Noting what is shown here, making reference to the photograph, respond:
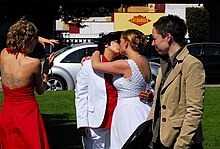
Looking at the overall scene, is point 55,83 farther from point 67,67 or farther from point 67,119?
point 67,119

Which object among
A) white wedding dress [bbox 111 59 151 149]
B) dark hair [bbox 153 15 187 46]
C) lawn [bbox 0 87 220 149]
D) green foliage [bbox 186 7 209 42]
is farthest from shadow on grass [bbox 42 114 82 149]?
green foliage [bbox 186 7 209 42]

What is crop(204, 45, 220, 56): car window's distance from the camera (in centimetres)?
2328

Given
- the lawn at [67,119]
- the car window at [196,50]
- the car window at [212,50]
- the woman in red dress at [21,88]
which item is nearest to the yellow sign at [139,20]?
the car window at [212,50]

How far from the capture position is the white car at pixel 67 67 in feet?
65.9

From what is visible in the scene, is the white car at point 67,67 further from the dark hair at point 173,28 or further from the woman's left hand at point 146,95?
the dark hair at point 173,28

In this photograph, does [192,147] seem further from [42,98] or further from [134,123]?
[42,98]

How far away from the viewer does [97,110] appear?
7297mm

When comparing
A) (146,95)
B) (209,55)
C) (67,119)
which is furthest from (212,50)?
(146,95)

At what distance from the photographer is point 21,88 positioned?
690cm

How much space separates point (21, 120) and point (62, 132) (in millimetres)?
5642

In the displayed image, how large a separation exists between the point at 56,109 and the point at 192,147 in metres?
10.5

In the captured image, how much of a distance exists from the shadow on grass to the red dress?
12.7 ft

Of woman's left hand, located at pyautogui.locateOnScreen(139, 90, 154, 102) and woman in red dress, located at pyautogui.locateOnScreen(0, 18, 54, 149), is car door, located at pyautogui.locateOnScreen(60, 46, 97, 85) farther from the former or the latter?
woman in red dress, located at pyautogui.locateOnScreen(0, 18, 54, 149)

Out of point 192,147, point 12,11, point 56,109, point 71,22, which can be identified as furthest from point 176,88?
point 71,22
